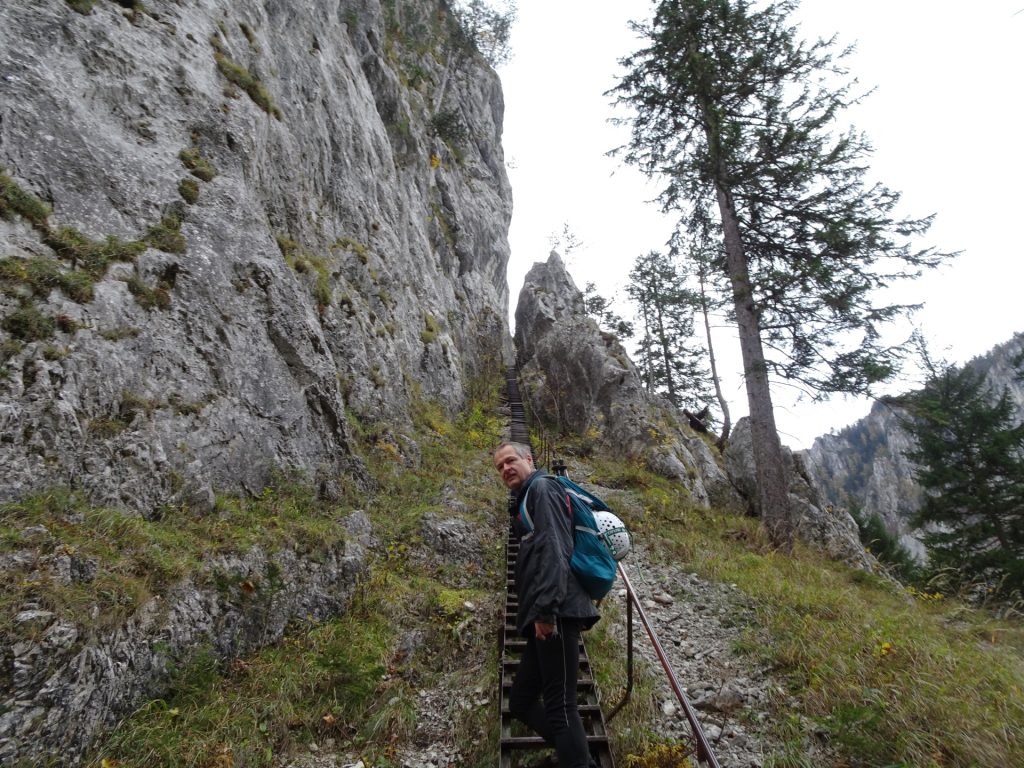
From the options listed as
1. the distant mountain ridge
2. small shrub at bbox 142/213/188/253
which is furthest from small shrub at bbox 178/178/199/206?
the distant mountain ridge

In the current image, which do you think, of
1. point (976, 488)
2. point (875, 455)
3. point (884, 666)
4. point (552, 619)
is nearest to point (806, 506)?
point (884, 666)

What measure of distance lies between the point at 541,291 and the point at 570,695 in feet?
93.7

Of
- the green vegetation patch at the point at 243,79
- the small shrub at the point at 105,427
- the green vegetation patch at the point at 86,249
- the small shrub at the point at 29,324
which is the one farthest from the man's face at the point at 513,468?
the green vegetation patch at the point at 243,79

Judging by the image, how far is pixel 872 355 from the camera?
32.7ft

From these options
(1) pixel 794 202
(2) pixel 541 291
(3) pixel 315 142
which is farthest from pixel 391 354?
(2) pixel 541 291

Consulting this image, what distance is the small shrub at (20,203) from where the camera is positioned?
18.2 feet

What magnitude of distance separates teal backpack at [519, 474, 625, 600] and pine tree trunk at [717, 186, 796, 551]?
315 inches

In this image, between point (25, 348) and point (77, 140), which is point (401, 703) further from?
point (77, 140)

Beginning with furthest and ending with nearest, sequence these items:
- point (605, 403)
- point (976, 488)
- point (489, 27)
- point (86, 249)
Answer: point (489, 27), point (605, 403), point (976, 488), point (86, 249)

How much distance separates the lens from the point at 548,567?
125 inches

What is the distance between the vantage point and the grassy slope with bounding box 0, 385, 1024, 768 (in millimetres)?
3715

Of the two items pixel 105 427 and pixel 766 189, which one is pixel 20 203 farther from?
pixel 766 189

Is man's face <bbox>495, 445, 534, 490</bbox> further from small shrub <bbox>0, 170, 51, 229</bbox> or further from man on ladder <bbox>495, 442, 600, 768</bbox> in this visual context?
small shrub <bbox>0, 170, 51, 229</bbox>

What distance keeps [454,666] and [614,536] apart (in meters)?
3.41
